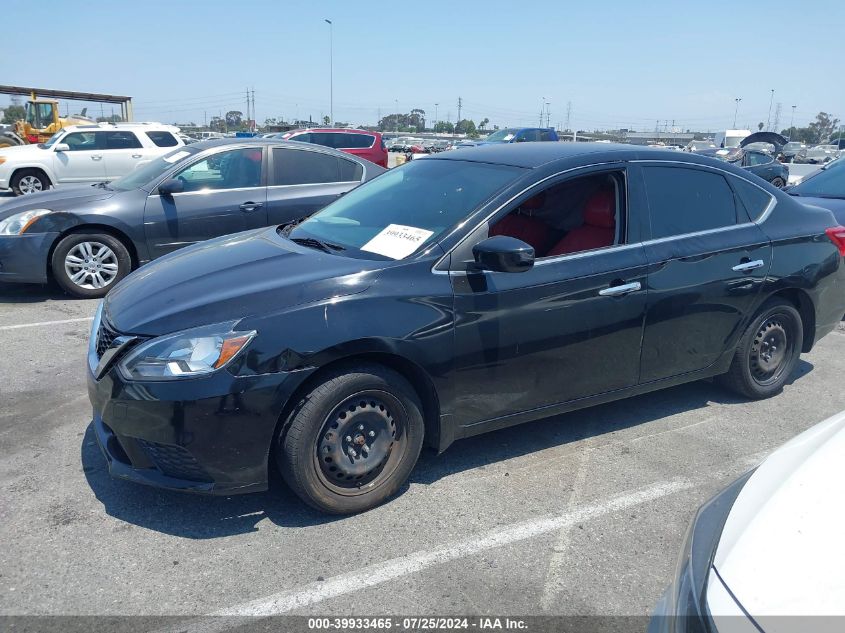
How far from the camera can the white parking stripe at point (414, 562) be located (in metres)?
2.68

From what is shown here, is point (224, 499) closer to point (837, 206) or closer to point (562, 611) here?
point (562, 611)

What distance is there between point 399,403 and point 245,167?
16.5 ft

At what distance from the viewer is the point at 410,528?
3.27 meters

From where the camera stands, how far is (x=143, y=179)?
7.52 metres

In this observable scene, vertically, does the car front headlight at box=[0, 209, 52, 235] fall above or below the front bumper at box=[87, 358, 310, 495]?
above

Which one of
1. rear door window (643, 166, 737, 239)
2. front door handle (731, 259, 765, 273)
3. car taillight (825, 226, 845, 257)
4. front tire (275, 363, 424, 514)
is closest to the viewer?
front tire (275, 363, 424, 514)

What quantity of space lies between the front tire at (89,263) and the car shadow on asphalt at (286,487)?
343 cm

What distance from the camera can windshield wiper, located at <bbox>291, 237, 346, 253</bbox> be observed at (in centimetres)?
378

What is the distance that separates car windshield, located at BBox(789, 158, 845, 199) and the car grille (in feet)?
25.1

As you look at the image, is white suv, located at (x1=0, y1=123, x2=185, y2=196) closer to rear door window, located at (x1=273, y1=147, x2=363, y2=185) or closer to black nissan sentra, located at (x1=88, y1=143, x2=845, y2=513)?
rear door window, located at (x1=273, y1=147, x2=363, y2=185)

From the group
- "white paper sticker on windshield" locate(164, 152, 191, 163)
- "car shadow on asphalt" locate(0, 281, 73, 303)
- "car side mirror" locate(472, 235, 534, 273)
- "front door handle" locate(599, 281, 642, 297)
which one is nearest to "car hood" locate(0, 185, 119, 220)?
"white paper sticker on windshield" locate(164, 152, 191, 163)

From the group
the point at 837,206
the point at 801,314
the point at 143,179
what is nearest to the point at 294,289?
the point at 801,314

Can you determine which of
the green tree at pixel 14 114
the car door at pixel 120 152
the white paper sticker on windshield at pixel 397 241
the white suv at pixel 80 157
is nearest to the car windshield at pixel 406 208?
the white paper sticker on windshield at pixel 397 241

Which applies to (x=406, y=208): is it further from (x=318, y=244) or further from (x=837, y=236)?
(x=837, y=236)
